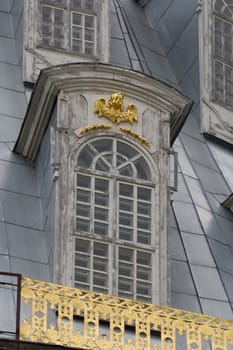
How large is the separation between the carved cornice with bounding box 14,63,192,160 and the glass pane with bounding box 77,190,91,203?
71.4 inches

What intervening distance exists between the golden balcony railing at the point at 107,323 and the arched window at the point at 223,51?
27.1ft

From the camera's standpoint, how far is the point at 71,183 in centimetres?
3278

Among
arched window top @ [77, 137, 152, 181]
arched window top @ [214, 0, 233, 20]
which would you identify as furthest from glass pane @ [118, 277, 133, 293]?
arched window top @ [214, 0, 233, 20]

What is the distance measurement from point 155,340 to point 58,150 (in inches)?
158

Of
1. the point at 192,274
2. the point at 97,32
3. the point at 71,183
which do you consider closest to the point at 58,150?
the point at 71,183

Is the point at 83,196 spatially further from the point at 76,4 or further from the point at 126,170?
the point at 76,4

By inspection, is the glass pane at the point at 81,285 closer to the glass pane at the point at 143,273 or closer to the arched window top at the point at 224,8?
the glass pane at the point at 143,273

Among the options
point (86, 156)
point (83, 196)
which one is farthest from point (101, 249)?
point (86, 156)

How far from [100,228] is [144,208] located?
0.89 meters

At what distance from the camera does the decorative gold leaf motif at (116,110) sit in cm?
3356

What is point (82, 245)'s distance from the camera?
32219mm

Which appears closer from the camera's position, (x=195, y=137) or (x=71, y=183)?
(x=71, y=183)

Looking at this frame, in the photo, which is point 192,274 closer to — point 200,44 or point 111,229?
point 111,229

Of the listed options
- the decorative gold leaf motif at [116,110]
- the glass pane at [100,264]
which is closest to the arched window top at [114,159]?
the decorative gold leaf motif at [116,110]
